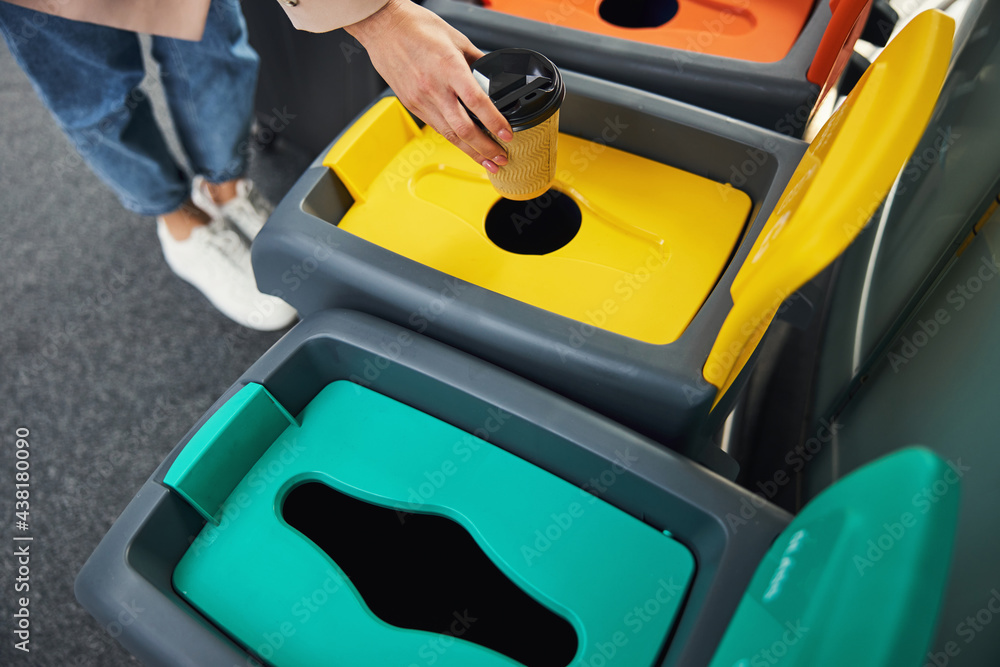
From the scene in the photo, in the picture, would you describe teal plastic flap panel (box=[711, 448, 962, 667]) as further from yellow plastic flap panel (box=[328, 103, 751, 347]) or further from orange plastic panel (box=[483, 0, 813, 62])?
orange plastic panel (box=[483, 0, 813, 62])

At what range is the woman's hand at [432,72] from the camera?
50 cm

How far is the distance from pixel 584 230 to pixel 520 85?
17 centimetres

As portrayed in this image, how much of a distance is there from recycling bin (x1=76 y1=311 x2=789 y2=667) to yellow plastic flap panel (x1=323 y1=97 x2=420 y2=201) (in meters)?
0.17

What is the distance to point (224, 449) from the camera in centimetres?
51

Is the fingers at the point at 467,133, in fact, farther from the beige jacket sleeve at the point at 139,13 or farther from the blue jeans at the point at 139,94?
the blue jeans at the point at 139,94

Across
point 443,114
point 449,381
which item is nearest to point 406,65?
point 443,114

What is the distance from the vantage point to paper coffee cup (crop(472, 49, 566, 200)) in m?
0.50

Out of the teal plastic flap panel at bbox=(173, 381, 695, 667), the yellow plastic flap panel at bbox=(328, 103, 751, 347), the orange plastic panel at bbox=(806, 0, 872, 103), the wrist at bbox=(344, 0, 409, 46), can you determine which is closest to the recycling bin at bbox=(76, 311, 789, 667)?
the teal plastic flap panel at bbox=(173, 381, 695, 667)

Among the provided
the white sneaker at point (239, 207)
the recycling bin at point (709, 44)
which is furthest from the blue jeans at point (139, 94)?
the recycling bin at point (709, 44)

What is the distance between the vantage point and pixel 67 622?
0.78 m

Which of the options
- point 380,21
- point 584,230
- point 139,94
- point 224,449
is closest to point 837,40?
point 584,230

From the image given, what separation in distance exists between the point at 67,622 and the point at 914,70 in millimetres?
988

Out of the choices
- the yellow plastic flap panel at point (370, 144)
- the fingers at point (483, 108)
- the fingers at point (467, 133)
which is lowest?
the yellow plastic flap panel at point (370, 144)

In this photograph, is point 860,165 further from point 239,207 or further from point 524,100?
point 239,207
